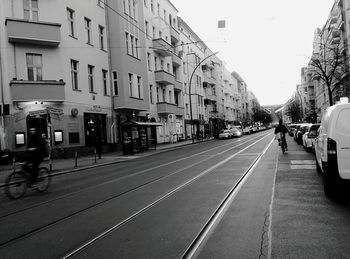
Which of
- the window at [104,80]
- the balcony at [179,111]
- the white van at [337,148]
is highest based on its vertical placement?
the window at [104,80]

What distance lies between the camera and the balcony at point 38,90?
22.5m

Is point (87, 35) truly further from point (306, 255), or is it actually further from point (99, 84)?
point (306, 255)

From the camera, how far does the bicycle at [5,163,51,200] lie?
9734mm

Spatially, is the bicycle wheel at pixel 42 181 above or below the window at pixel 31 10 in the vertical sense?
below

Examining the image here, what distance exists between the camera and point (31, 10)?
24.1 meters

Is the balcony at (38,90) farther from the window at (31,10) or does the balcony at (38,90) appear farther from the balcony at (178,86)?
the balcony at (178,86)

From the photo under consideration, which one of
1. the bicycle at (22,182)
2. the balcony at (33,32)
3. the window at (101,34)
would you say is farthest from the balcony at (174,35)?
the bicycle at (22,182)

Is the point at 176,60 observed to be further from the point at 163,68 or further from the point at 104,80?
the point at 104,80

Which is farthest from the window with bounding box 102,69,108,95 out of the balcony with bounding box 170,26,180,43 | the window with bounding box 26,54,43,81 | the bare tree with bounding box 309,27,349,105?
the balcony with bounding box 170,26,180,43

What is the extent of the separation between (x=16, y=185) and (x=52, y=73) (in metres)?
Answer: 16.2

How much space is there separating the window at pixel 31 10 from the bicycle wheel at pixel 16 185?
16689 mm

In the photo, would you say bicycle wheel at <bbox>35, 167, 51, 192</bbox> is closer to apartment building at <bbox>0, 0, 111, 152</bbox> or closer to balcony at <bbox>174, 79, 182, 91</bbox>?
apartment building at <bbox>0, 0, 111, 152</bbox>

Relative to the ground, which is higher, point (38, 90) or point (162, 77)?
point (162, 77)

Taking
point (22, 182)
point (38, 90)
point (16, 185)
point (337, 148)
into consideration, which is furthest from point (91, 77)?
point (337, 148)
